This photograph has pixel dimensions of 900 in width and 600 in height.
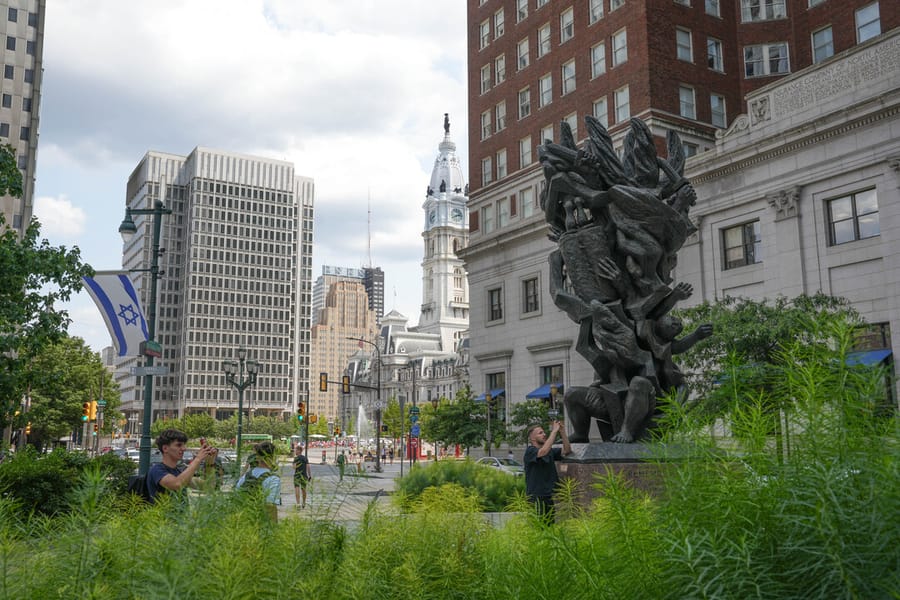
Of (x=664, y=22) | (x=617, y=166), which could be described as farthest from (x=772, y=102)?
(x=617, y=166)

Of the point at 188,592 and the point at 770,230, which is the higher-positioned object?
the point at 770,230

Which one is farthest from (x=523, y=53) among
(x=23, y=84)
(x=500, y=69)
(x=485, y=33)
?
(x=23, y=84)

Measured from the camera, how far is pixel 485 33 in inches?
2249

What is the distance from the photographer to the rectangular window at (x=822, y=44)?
40.1 meters

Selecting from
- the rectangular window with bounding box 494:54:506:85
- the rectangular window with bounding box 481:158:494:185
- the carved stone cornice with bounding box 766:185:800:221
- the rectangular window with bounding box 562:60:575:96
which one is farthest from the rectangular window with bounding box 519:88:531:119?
the carved stone cornice with bounding box 766:185:800:221

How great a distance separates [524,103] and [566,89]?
4.17 m

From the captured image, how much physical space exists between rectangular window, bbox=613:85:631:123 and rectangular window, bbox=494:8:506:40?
1417cm

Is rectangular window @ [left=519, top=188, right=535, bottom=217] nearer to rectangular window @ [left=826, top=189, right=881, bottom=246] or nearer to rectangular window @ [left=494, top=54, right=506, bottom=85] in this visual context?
rectangular window @ [left=494, top=54, right=506, bottom=85]

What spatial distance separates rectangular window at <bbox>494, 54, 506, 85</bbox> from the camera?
5478cm

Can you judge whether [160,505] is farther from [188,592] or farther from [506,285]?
[506,285]

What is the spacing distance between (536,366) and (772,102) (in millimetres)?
20451

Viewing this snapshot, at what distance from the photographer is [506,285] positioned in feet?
171

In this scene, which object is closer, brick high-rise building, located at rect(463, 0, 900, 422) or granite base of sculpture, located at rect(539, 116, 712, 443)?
granite base of sculpture, located at rect(539, 116, 712, 443)

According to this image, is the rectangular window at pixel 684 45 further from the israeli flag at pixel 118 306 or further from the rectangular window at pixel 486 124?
the israeli flag at pixel 118 306
